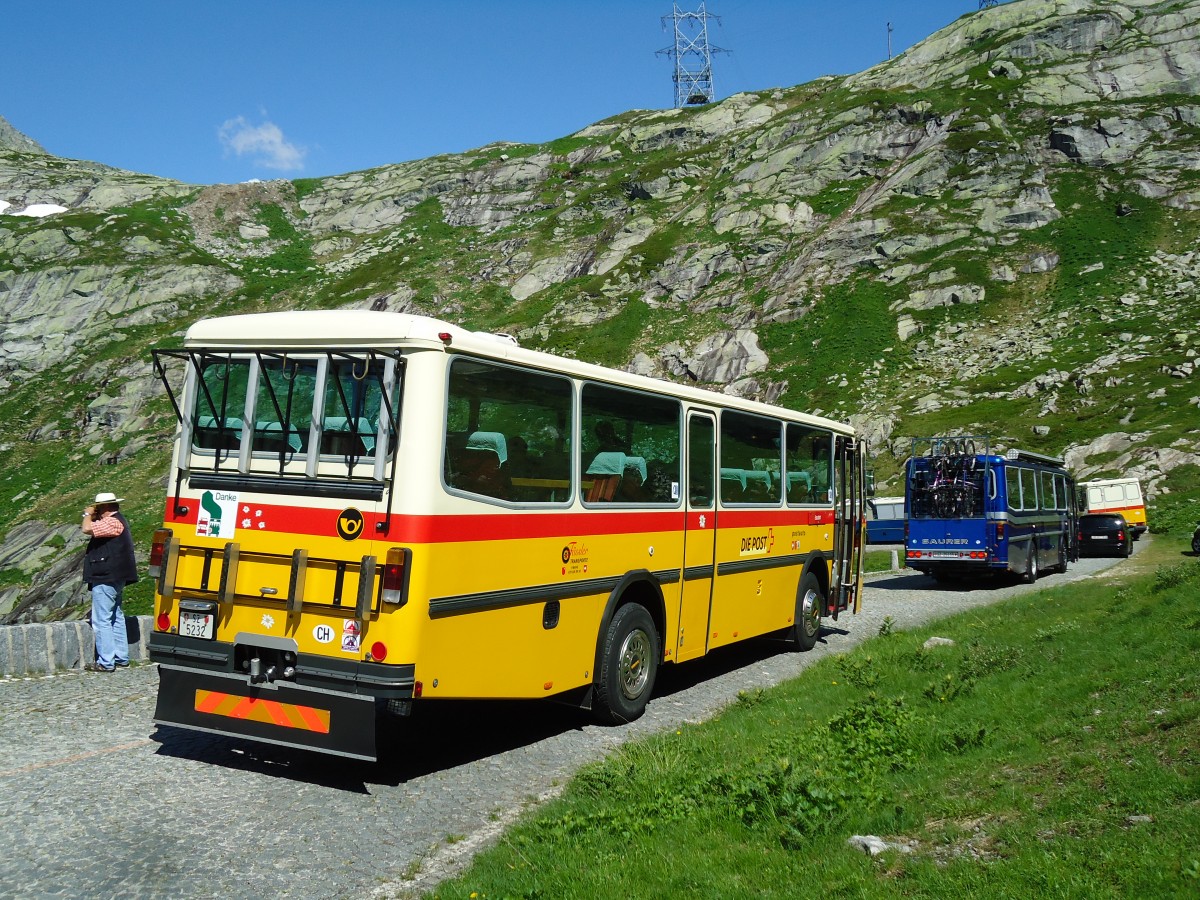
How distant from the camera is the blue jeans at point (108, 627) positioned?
10.9m

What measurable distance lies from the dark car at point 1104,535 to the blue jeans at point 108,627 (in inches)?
1250

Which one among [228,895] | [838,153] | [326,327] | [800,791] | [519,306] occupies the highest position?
[838,153]

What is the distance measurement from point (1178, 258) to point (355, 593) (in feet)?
184

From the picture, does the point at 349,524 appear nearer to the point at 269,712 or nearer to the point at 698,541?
the point at 269,712

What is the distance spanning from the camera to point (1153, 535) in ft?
119

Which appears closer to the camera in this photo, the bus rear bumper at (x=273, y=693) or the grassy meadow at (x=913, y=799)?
the grassy meadow at (x=913, y=799)

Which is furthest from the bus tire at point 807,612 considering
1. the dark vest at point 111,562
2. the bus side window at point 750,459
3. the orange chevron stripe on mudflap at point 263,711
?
the dark vest at point 111,562

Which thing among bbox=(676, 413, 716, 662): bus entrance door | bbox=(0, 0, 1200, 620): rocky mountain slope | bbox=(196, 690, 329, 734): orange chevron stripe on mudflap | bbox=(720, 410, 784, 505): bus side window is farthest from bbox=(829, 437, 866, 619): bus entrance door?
bbox=(0, 0, 1200, 620): rocky mountain slope

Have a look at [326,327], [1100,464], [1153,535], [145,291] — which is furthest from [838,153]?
[326,327]

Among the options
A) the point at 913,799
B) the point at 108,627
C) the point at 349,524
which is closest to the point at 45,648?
the point at 108,627

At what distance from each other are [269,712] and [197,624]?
3.24 feet

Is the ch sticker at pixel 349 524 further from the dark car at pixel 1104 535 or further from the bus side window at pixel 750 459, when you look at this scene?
the dark car at pixel 1104 535

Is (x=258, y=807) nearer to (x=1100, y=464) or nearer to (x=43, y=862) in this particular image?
(x=43, y=862)

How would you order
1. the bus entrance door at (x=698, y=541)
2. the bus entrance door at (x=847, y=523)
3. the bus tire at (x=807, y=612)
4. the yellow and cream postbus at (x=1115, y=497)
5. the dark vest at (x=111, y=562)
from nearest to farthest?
the bus entrance door at (x=698, y=541) < the dark vest at (x=111, y=562) < the bus tire at (x=807, y=612) < the bus entrance door at (x=847, y=523) < the yellow and cream postbus at (x=1115, y=497)
